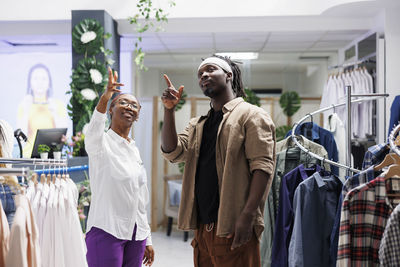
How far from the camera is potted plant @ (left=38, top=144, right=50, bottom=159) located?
407 centimetres

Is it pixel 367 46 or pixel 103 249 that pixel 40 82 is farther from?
pixel 103 249

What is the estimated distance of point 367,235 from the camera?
1.67 metres

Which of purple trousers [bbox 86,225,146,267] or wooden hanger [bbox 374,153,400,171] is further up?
wooden hanger [bbox 374,153,400,171]

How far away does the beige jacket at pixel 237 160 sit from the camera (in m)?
1.79

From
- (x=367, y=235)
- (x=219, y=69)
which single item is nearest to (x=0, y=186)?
(x=219, y=69)

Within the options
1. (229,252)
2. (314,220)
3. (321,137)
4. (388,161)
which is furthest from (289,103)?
(229,252)

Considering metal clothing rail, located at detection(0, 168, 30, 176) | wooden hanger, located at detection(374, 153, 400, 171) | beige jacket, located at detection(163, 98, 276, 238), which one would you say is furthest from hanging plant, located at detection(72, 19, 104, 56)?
wooden hanger, located at detection(374, 153, 400, 171)

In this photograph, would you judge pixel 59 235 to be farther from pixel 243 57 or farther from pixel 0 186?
pixel 243 57

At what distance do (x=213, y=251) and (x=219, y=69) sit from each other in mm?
780

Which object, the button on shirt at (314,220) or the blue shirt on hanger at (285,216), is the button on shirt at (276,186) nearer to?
the blue shirt on hanger at (285,216)

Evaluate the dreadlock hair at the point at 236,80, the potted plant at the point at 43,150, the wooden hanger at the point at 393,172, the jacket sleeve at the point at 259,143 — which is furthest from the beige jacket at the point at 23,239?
the potted plant at the point at 43,150

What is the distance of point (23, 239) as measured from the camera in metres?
1.43

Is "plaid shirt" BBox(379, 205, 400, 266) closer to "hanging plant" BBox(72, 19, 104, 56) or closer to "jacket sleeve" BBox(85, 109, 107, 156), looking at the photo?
"jacket sleeve" BBox(85, 109, 107, 156)

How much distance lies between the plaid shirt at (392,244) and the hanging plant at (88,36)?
4.18 metres
